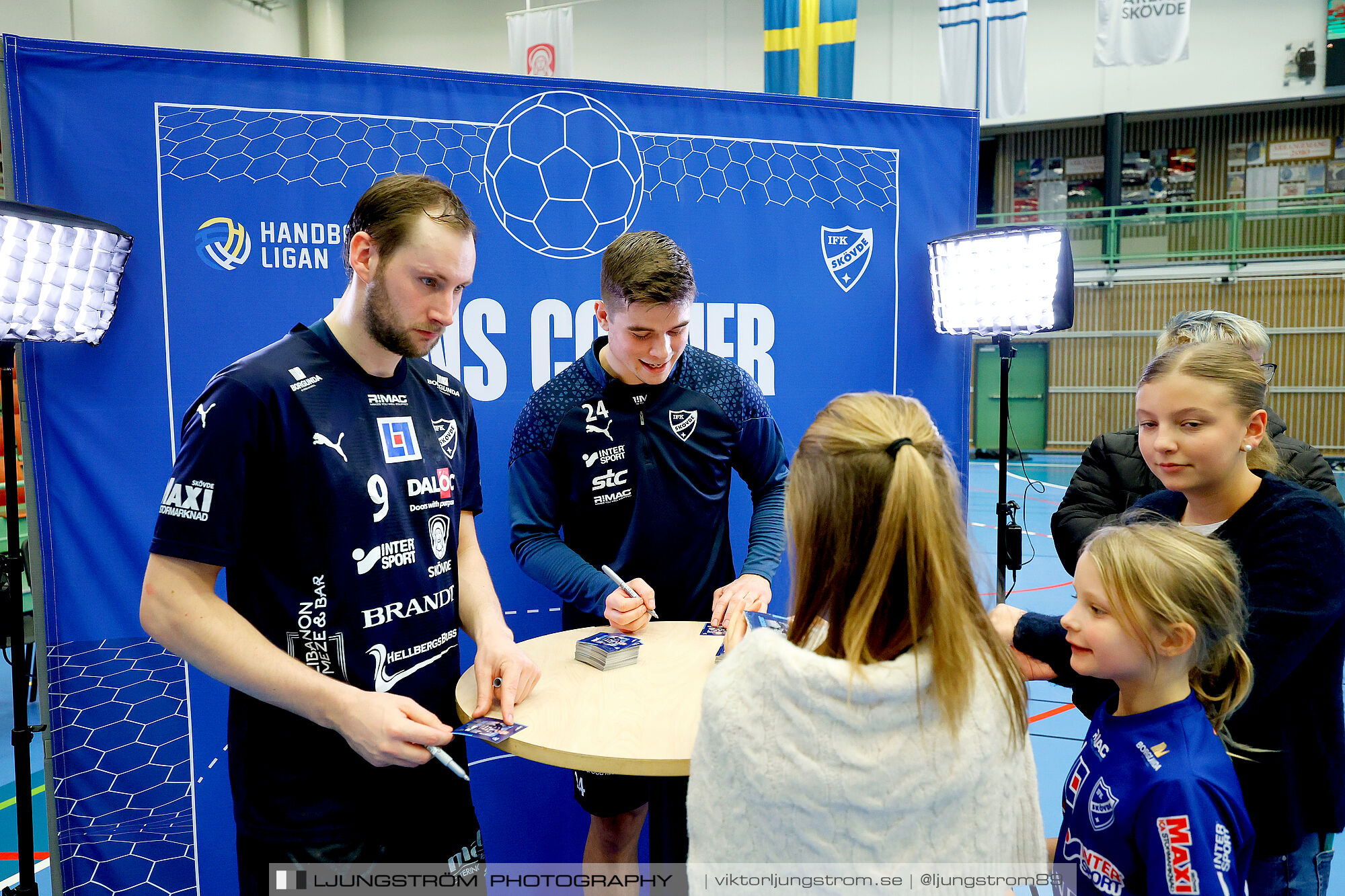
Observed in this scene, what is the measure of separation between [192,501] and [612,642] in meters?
0.87

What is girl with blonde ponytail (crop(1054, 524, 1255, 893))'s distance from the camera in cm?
Answer: 128

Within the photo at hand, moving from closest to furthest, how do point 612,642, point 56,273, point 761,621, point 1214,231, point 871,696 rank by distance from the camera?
point 871,696 → point 761,621 → point 612,642 → point 56,273 → point 1214,231

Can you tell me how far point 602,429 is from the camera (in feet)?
7.24

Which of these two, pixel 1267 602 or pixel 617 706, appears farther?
pixel 617 706

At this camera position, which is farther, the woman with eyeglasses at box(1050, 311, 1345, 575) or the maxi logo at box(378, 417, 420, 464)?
the woman with eyeglasses at box(1050, 311, 1345, 575)

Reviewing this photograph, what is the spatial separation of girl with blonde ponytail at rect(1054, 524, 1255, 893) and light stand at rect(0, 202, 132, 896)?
235 centimetres

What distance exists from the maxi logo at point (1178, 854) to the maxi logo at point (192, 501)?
5.22 ft

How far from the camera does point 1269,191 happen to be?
13727 millimetres

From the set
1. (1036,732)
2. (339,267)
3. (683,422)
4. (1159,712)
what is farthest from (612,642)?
(1036,732)

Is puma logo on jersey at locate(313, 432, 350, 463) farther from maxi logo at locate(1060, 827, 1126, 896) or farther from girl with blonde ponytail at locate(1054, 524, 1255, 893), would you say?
maxi logo at locate(1060, 827, 1126, 896)

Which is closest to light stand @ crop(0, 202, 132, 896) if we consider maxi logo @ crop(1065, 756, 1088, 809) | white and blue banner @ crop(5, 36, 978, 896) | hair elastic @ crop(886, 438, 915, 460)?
white and blue banner @ crop(5, 36, 978, 896)

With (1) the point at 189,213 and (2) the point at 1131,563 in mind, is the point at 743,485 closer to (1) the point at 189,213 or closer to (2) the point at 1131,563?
(2) the point at 1131,563

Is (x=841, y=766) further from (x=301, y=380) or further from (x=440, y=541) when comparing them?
(x=301, y=380)

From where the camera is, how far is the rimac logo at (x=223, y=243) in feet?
7.98
